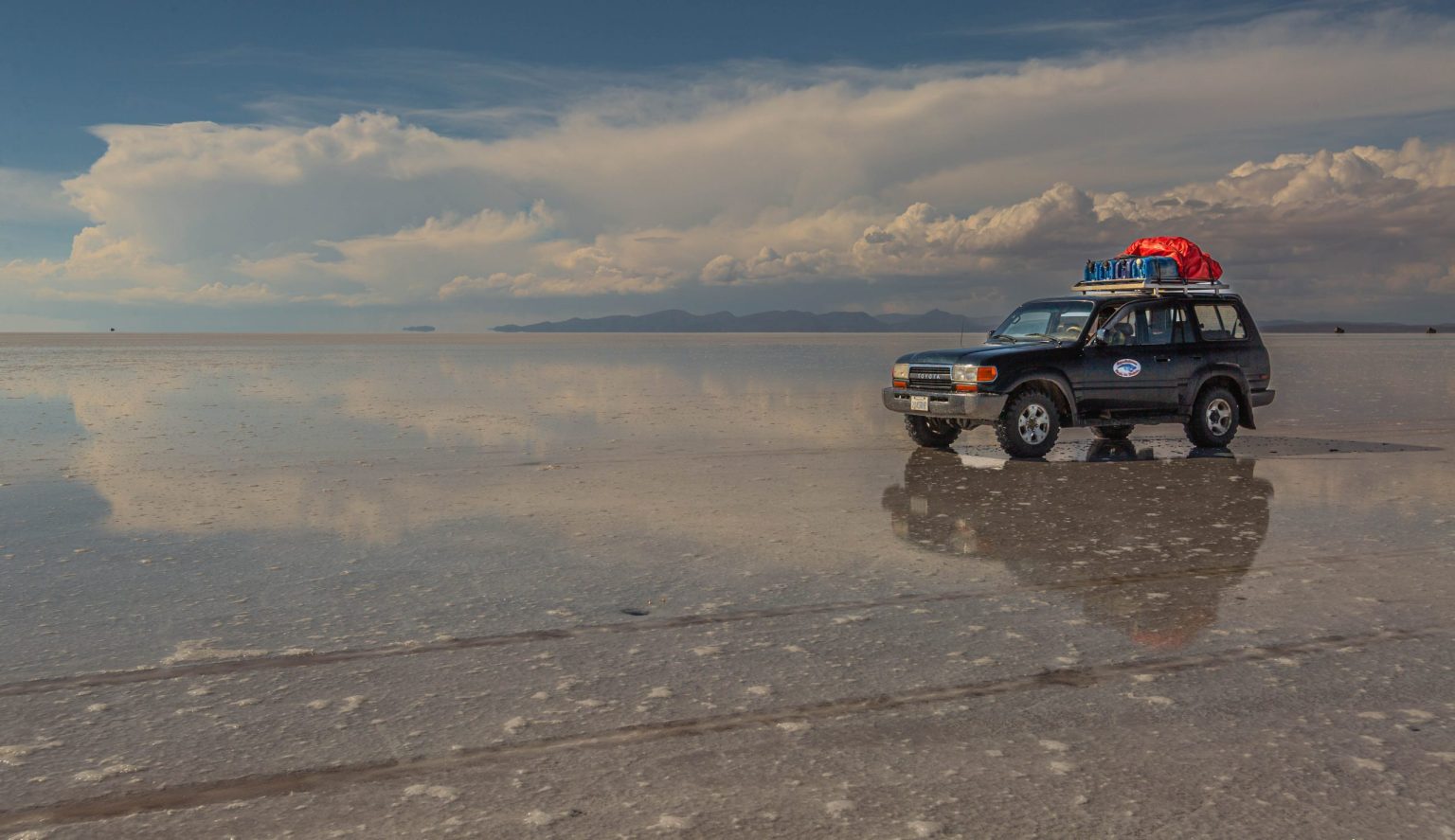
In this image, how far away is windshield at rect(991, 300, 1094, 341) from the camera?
13.3 meters

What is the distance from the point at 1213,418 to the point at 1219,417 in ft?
0.32

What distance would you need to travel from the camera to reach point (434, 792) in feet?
11.5

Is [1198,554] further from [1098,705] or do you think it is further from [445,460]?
[445,460]

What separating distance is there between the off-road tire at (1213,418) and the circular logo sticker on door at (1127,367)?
0.97m

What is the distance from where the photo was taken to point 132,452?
503 inches

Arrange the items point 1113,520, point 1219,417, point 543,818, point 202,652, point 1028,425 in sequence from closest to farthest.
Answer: point 543,818 < point 202,652 < point 1113,520 < point 1028,425 < point 1219,417

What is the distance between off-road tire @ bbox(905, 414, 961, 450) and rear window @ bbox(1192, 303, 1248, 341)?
133 inches

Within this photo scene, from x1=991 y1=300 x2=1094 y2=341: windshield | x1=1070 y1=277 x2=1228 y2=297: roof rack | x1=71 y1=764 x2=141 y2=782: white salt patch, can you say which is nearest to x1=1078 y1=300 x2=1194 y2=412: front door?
x1=1070 y1=277 x2=1228 y2=297: roof rack

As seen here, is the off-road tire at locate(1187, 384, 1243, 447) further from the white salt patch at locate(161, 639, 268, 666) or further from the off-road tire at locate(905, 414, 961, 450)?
the white salt patch at locate(161, 639, 268, 666)

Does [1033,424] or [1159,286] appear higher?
[1159,286]

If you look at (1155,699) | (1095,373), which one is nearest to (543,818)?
(1155,699)

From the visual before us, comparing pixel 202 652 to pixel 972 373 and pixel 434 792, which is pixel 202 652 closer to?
pixel 434 792

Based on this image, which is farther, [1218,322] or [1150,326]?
[1218,322]

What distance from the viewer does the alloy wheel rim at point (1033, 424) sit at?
12.5 metres
